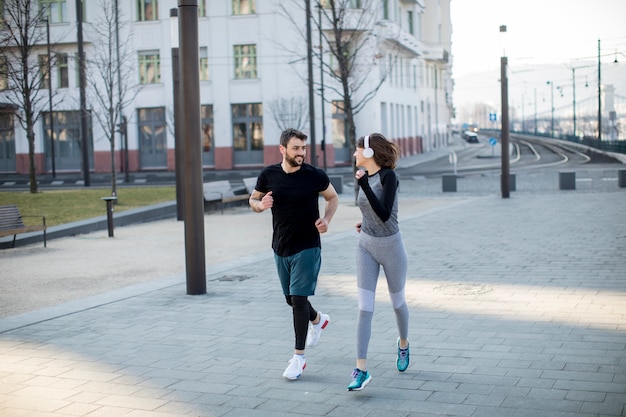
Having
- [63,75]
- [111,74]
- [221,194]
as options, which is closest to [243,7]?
[63,75]

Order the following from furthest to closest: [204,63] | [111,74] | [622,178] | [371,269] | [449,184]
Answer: [204,63]
[449,184]
[622,178]
[111,74]
[371,269]

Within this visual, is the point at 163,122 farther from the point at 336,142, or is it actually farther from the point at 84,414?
the point at 84,414

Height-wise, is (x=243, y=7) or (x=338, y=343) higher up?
(x=243, y=7)

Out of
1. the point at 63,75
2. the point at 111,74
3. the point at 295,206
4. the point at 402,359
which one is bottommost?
the point at 402,359

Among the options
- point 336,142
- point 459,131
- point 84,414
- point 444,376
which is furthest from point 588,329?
point 459,131

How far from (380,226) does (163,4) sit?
48007 millimetres

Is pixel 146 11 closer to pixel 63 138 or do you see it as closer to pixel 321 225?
pixel 63 138

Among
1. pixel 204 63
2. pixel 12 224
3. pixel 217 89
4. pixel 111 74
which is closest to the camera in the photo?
pixel 12 224

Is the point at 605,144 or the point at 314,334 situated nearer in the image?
the point at 314,334

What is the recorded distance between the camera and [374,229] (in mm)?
6250

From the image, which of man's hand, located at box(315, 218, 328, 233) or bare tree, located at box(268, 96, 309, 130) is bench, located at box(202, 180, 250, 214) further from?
bare tree, located at box(268, 96, 309, 130)

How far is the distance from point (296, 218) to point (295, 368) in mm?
1088

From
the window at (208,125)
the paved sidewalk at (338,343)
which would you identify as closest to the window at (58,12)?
the window at (208,125)

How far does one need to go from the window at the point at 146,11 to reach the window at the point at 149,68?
1.99 m
